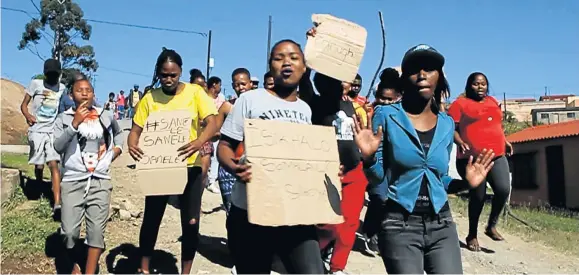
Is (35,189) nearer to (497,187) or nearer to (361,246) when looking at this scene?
(361,246)

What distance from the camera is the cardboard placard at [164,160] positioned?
187 inches

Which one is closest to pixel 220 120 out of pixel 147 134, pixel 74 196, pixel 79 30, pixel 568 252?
pixel 147 134

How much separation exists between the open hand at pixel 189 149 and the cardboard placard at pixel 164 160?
0.03m

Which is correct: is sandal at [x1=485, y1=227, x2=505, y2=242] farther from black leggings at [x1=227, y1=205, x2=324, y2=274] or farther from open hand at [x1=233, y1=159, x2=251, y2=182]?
open hand at [x1=233, y1=159, x2=251, y2=182]

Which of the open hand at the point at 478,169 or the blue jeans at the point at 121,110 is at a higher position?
the blue jeans at the point at 121,110

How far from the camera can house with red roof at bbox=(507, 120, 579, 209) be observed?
74.2ft

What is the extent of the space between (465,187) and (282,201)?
111cm

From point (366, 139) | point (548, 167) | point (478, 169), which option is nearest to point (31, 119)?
point (366, 139)

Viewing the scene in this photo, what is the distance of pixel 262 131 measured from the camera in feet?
11.0

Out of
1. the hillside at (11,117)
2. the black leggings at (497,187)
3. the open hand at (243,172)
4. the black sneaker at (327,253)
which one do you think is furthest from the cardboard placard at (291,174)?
the hillside at (11,117)

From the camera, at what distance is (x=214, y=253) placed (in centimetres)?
639

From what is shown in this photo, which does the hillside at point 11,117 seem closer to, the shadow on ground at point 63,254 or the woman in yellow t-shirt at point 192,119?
the shadow on ground at point 63,254

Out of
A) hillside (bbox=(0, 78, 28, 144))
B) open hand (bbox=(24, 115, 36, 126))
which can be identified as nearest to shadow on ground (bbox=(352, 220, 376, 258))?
open hand (bbox=(24, 115, 36, 126))

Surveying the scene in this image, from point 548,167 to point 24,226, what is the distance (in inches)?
864
